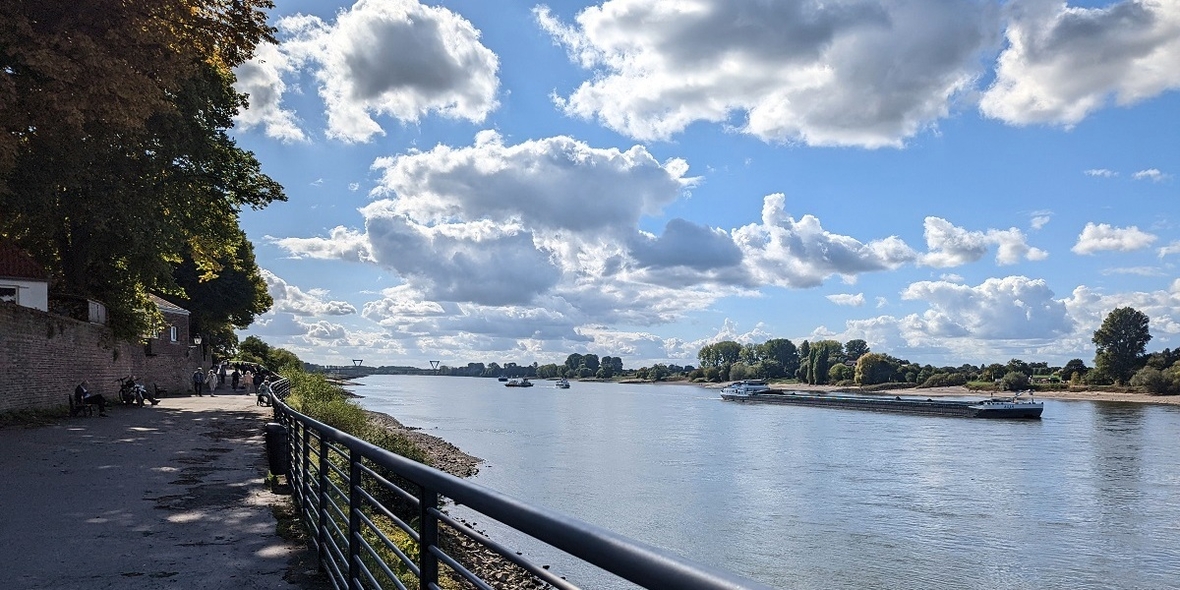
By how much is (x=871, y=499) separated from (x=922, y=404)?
174ft

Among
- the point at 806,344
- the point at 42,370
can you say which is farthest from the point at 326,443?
the point at 806,344

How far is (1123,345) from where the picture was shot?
370 ft

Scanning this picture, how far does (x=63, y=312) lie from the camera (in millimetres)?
30797

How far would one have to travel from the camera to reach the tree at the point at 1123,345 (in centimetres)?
11169

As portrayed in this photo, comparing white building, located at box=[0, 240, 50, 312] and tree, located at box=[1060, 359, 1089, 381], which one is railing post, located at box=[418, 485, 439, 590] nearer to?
white building, located at box=[0, 240, 50, 312]

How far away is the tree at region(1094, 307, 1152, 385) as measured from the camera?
366ft

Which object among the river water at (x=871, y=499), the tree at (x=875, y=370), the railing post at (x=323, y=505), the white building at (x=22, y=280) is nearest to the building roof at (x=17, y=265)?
the white building at (x=22, y=280)

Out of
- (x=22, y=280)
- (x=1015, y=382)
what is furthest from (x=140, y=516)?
(x=1015, y=382)

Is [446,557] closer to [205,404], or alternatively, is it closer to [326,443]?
[326,443]

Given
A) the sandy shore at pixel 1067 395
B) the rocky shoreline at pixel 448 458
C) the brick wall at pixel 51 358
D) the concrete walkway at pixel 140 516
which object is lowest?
the sandy shore at pixel 1067 395

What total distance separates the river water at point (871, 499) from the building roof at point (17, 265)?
1826cm

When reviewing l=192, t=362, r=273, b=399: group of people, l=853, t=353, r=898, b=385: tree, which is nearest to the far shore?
l=853, t=353, r=898, b=385: tree

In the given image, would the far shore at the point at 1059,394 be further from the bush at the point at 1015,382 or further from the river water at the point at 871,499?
the river water at the point at 871,499

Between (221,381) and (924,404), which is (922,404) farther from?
(221,381)
